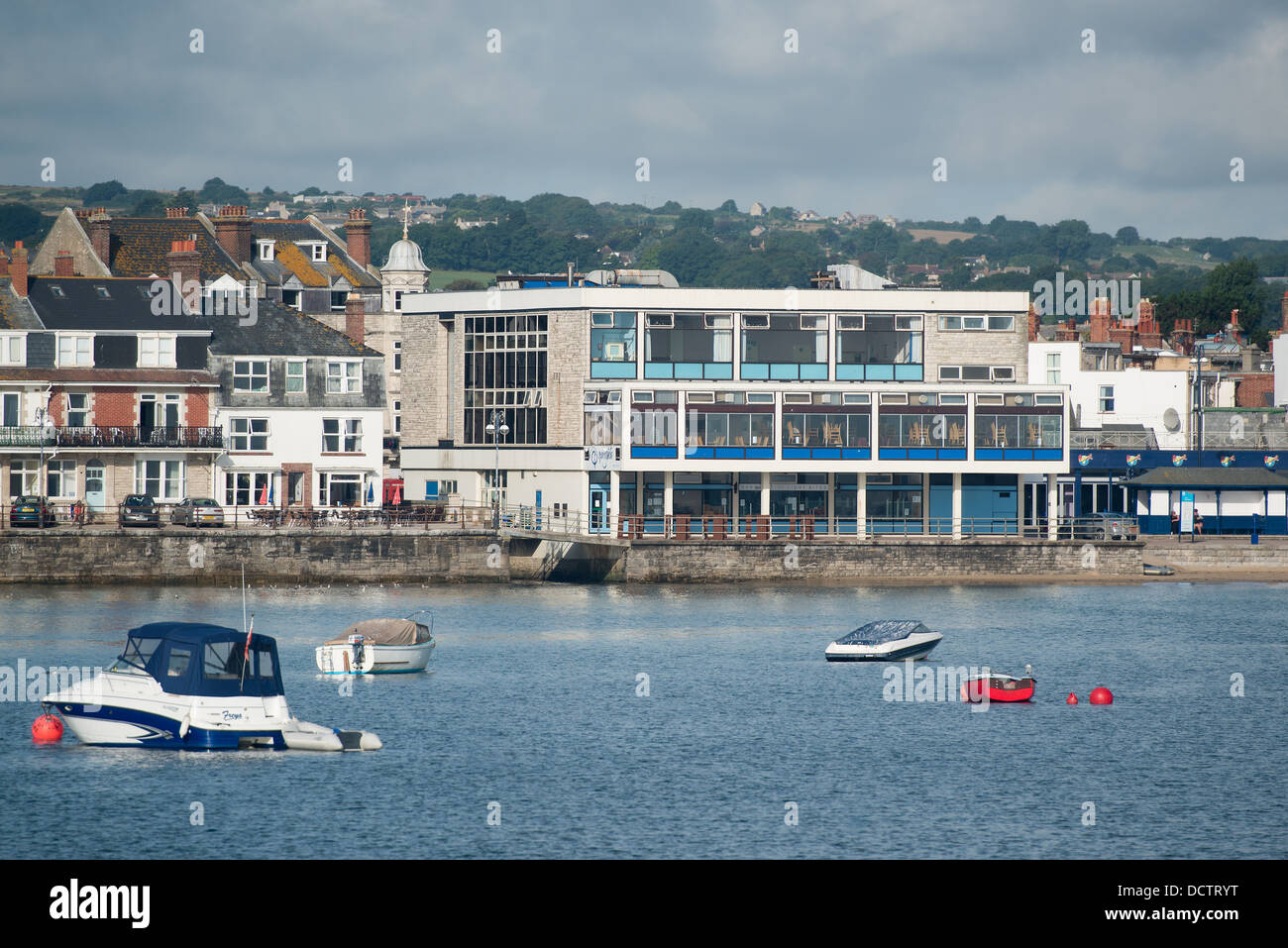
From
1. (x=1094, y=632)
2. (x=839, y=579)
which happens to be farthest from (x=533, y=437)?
(x=1094, y=632)

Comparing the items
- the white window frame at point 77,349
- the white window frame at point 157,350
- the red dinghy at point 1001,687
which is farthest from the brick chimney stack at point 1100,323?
the red dinghy at point 1001,687

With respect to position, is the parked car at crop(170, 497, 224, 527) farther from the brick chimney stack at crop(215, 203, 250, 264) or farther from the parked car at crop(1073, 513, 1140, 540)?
the parked car at crop(1073, 513, 1140, 540)

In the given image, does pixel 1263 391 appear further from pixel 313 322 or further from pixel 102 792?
pixel 102 792

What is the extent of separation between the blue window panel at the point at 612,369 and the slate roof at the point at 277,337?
11.4m

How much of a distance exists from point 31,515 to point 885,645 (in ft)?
126

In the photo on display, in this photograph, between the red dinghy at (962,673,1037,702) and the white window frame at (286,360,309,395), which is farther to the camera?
the white window frame at (286,360,309,395)

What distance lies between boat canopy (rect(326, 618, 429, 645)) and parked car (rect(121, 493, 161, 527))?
72.1 feet

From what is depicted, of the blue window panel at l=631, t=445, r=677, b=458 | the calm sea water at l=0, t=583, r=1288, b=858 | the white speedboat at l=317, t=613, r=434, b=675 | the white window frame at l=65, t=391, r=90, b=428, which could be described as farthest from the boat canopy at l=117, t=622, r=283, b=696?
the blue window panel at l=631, t=445, r=677, b=458

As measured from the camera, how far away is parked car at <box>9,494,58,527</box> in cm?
7656

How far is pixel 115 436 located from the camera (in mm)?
83188

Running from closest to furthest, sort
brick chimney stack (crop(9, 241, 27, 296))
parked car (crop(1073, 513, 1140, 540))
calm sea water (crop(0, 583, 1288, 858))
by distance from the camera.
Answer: calm sea water (crop(0, 583, 1288, 858)) → brick chimney stack (crop(9, 241, 27, 296)) → parked car (crop(1073, 513, 1140, 540))

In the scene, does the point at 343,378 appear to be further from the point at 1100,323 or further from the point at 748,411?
the point at 1100,323

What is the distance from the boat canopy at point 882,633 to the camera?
209 ft

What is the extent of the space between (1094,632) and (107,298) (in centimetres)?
5061
